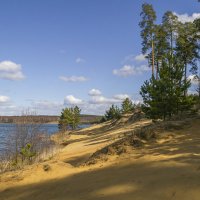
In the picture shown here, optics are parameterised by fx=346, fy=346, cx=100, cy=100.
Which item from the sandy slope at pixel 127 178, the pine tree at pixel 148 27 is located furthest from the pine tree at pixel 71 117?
the sandy slope at pixel 127 178

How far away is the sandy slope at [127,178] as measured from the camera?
799 centimetres

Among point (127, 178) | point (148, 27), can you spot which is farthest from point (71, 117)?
point (127, 178)

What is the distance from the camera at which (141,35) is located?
1843 inches

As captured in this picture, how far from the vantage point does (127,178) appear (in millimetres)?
9570

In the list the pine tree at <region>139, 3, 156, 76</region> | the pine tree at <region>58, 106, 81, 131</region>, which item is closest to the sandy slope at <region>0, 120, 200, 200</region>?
the pine tree at <region>139, 3, 156, 76</region>

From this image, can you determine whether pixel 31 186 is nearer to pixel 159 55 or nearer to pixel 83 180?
pixel 83 180

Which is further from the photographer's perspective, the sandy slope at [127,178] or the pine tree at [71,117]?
the pine tree at [71,117]

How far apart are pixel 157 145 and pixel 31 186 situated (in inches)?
218

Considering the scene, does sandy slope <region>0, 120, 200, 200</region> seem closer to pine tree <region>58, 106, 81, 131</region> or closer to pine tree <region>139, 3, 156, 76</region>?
pine tree <region>139, 3, 156, 76</region>

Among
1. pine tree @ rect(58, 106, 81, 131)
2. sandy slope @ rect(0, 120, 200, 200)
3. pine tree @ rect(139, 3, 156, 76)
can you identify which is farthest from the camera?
pine tree @ rect(58, 106, 81, 131)

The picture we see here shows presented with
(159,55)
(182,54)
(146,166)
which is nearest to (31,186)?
(146,166)

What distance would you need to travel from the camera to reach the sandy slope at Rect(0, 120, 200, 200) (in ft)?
26.2

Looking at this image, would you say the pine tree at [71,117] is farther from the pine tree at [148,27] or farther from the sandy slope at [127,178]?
the sandy slope at [127,178]

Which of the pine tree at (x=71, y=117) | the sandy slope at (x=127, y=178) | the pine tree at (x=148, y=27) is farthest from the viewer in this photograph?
the pine tree at (x=71, y=117)
